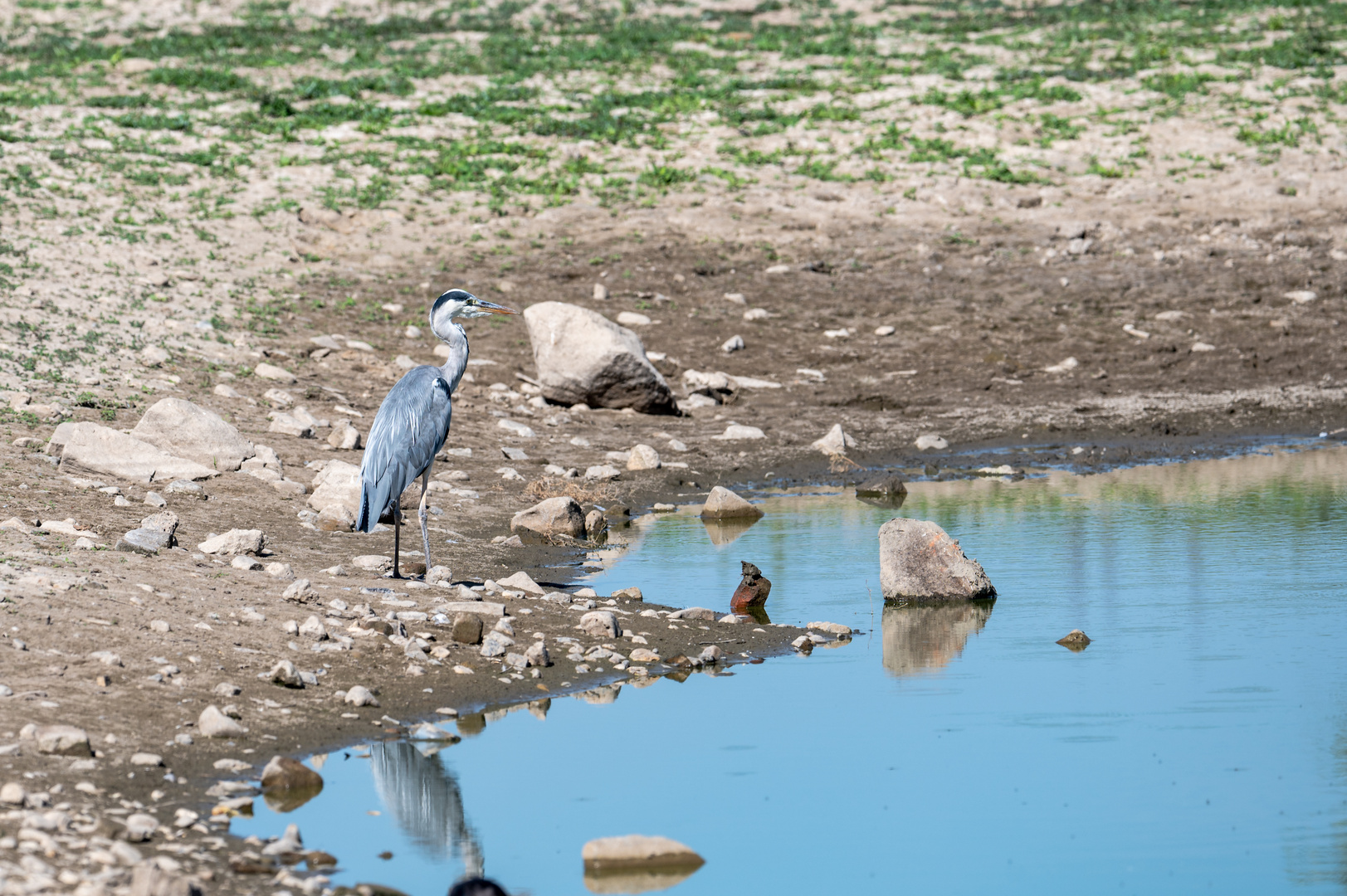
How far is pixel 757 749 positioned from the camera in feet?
20.7

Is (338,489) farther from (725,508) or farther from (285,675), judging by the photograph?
(285,675)

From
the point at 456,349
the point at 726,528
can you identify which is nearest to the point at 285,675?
the point at 456,349

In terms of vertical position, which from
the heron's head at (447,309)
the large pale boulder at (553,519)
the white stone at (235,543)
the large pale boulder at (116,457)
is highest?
the heron's head at (447,309)

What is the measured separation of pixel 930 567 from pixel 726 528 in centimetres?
208

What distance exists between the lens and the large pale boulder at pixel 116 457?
31.5 feet

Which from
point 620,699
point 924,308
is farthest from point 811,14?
point 620,699

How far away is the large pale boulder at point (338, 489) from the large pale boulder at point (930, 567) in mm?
3495

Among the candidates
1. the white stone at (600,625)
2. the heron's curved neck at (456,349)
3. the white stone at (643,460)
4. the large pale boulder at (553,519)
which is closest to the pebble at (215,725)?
the white stone at (600,625)

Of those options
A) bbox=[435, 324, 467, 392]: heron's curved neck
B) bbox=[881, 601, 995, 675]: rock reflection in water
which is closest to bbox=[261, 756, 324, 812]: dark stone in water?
bbox=[881, 601, 995, 675]: rock reflection in water

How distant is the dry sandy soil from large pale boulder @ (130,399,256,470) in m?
0.28

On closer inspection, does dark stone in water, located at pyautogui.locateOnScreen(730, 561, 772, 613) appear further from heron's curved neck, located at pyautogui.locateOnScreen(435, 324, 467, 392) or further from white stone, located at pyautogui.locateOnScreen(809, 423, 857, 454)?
white stone, located at pyautogui.locateOnScreen(809, 423, 857, 454)

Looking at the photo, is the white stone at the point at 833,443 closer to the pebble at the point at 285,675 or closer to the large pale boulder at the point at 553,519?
the large pale boulder at the point at 553,519

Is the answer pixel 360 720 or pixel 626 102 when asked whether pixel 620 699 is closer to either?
pixel 360 720

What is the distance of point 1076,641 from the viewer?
776 centimetres
